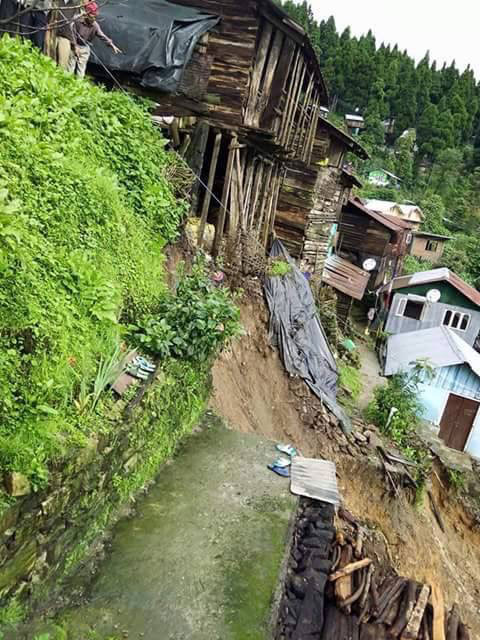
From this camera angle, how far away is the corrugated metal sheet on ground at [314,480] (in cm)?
510

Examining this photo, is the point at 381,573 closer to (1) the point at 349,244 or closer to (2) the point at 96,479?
(2) the point at 96,479

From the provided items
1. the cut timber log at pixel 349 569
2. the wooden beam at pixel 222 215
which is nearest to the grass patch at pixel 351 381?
the wooden beam at pixel 222 215

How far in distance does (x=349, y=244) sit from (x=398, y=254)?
5628 millimetres

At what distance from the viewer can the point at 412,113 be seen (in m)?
56.9

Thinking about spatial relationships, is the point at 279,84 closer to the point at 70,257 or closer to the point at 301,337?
the point at 301,337

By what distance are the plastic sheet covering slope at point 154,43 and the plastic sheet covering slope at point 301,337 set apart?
549 cm

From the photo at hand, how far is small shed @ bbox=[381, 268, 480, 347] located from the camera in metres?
22.1

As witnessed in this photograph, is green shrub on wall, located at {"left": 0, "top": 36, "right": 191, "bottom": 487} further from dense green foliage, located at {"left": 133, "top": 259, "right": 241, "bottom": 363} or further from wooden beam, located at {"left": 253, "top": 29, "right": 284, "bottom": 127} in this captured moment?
wooden beam, located at {"left": 253, "top": 29, "right": 284, "bottom": 127}

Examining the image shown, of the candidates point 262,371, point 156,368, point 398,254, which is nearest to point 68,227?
point 156,368

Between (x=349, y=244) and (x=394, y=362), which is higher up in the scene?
(x=349, y=244)

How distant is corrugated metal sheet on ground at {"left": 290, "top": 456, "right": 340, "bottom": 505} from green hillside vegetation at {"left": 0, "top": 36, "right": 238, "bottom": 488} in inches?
74.4

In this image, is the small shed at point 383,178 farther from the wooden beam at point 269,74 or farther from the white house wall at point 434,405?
the wooden beam at point 269,74

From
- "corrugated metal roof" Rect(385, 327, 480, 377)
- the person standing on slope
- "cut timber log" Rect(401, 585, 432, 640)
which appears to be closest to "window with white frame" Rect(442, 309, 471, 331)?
"corrugated metal roof" Rect(385, 327, 480, 377)

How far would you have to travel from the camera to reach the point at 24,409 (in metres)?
A: 2.87
